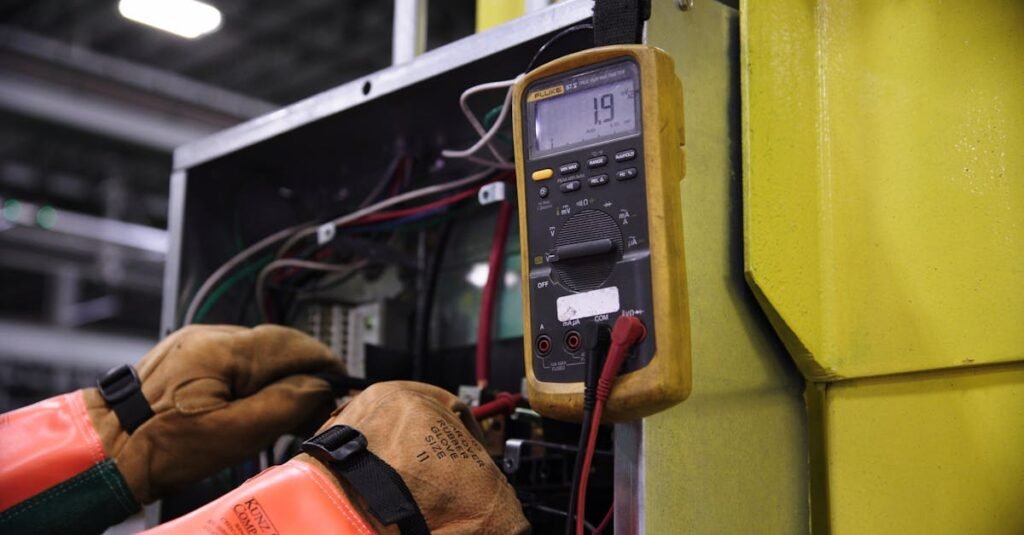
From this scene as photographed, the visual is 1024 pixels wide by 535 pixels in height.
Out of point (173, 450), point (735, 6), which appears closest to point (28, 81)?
point (173, 450)

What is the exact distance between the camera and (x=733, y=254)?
2.53 ft

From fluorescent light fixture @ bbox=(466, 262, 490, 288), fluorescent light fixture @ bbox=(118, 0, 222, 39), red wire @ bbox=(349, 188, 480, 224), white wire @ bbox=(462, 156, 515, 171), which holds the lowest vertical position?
fluorescent light fixture @ bbox=(466, 262, 490, 288)

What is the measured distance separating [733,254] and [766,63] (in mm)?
163

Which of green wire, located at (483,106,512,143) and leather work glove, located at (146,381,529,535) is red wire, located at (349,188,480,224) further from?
leather work glove, located at (146,381,529,535)

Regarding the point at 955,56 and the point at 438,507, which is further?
the point at 955,56

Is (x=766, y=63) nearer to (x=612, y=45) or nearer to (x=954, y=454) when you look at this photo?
(x=612, y=45)

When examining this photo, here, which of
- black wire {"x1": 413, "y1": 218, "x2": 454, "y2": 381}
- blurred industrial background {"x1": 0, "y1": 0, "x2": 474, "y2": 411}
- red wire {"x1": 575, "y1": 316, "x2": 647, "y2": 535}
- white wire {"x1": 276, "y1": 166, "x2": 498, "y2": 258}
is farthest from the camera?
blurred industrial background {"x1": 0, "y1": 0, "x2": 474, "y2": 411}

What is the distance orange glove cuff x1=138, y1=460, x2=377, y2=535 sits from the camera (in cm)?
66

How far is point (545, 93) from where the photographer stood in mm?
724

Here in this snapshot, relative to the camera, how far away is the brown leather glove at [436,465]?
68cm

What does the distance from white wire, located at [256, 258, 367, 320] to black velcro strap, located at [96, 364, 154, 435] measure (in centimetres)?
31

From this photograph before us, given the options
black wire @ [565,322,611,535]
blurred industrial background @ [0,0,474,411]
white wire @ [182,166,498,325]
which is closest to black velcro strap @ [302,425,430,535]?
black wire @ [565,322,611,535]

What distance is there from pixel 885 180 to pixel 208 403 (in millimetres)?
664

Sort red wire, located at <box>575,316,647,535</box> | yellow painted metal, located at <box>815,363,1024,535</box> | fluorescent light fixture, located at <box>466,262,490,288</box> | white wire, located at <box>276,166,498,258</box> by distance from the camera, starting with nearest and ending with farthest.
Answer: red wire, located at <box>575,316,647,535</box> < yellow painted metal, located at <box>815,363,1024,535</box> < white wire, located at <box>276,166,498,258</box> < fluorescent light fixture, located at <box>466,262,490,288</box>
